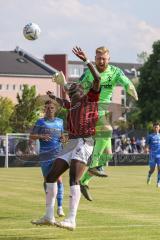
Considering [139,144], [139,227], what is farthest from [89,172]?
[139,144]

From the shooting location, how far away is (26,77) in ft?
492

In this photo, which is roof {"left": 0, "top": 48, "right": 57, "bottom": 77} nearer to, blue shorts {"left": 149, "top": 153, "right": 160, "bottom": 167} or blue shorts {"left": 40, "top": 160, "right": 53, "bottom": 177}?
blue shorts {"left": 149, "top": 153, "right": 160, "bottom": 167}

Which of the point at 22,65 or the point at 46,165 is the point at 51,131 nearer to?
the point at 46,165

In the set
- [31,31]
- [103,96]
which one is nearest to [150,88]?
[31,31]

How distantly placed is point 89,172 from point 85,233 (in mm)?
4053

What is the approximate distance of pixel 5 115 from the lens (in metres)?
115

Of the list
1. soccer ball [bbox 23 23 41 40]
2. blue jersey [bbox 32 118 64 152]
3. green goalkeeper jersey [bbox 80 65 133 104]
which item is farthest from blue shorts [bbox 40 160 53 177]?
soccer ball [bbox 23 23 41 40]

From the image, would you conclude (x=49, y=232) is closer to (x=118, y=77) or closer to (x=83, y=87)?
(x=83, y=87)

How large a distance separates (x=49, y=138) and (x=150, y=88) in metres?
77.7

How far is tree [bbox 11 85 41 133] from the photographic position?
10681 centimetres

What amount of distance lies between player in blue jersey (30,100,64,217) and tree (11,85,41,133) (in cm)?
8905

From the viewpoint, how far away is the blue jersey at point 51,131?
16641 mm

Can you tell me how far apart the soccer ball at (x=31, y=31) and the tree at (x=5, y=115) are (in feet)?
294

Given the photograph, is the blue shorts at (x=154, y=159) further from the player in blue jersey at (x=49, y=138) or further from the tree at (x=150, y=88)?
the tree at (x=150, y=88)
